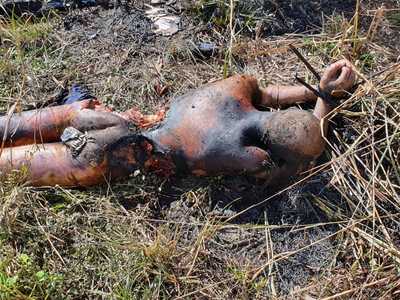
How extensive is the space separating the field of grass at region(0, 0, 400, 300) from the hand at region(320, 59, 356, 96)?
0.04 meters

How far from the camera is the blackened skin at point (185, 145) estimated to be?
85.7 inches

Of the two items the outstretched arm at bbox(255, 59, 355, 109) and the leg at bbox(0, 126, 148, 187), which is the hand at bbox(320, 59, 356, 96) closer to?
the outstretched arm at bbox(255, 59, 355, 109)

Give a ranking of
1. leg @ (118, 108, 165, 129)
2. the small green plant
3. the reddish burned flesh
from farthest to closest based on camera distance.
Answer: leg @ (118, 108, 165, 129)
the reddish burned flesh
the small green plant

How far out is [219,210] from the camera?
2.26 m

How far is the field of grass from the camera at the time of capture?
2061 mm

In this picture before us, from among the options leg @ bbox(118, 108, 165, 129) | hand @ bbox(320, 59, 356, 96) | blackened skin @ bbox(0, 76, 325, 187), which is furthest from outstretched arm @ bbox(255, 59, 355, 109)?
leg @ bbox(118, 108, 165, 129)

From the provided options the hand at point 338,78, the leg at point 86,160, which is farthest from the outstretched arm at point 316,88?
the leg at point 86,160

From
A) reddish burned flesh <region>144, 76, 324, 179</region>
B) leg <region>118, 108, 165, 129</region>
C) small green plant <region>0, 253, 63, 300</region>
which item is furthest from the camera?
leg <region>118, 108, 165, 129</region>

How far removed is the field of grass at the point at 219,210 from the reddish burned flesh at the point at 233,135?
112 millimetres

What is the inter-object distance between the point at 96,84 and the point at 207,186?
734mm

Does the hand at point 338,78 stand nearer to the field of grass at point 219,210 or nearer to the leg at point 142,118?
the field of grass at point 219,210

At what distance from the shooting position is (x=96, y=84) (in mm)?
2654

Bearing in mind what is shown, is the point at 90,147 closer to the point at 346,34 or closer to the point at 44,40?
the point at 44,40

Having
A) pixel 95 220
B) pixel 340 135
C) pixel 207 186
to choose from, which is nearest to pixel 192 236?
pixel 207 186
